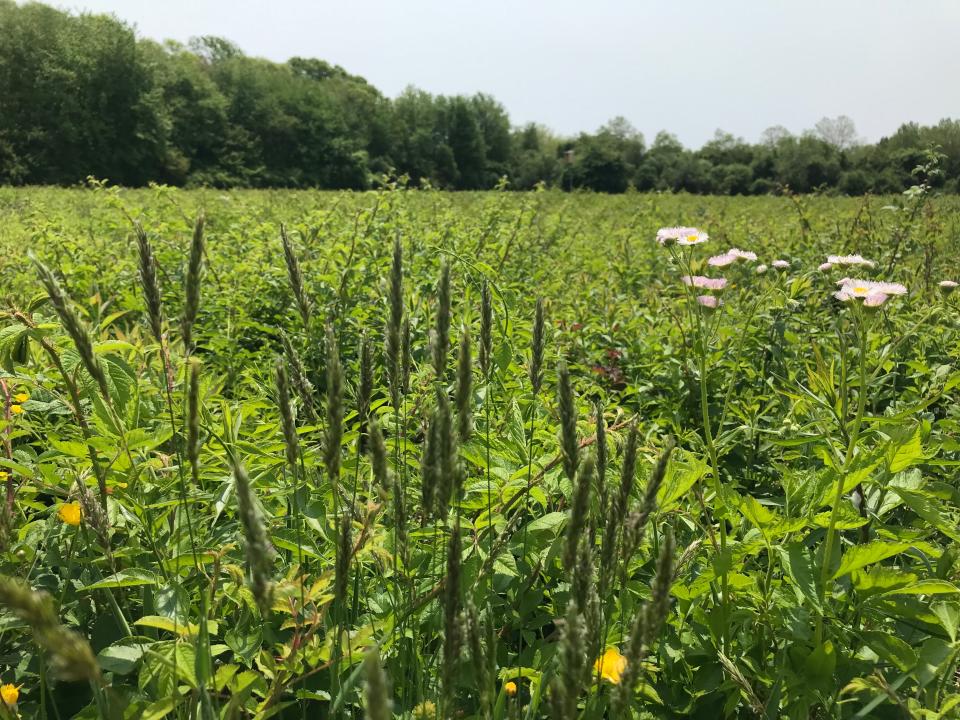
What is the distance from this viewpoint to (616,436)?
4.77 ft

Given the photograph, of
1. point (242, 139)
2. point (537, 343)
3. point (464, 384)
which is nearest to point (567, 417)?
point (464, 384)

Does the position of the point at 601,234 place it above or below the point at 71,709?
above

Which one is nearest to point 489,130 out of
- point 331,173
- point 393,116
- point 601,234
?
point 393,116

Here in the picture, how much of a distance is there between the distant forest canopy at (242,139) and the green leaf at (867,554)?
2410 centimetres

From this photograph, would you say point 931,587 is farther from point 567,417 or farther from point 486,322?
point 486,322

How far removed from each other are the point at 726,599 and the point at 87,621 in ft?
4.56

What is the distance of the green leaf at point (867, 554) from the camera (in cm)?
107

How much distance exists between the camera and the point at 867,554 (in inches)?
42.7

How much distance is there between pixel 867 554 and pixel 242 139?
1601 inches

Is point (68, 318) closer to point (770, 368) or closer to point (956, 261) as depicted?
point (770, 368)

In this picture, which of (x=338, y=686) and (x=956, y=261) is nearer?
(x=338, y=686)

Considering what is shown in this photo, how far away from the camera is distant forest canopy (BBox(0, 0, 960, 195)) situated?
1166 inches

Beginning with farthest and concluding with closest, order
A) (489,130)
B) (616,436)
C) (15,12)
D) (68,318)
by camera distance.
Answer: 1. (489,130)
2. (15,12)
3. (616,436)
4. (68,318)

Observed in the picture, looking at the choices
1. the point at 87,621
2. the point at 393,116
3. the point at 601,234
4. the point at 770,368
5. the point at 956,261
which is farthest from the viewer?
the point at 393,116
